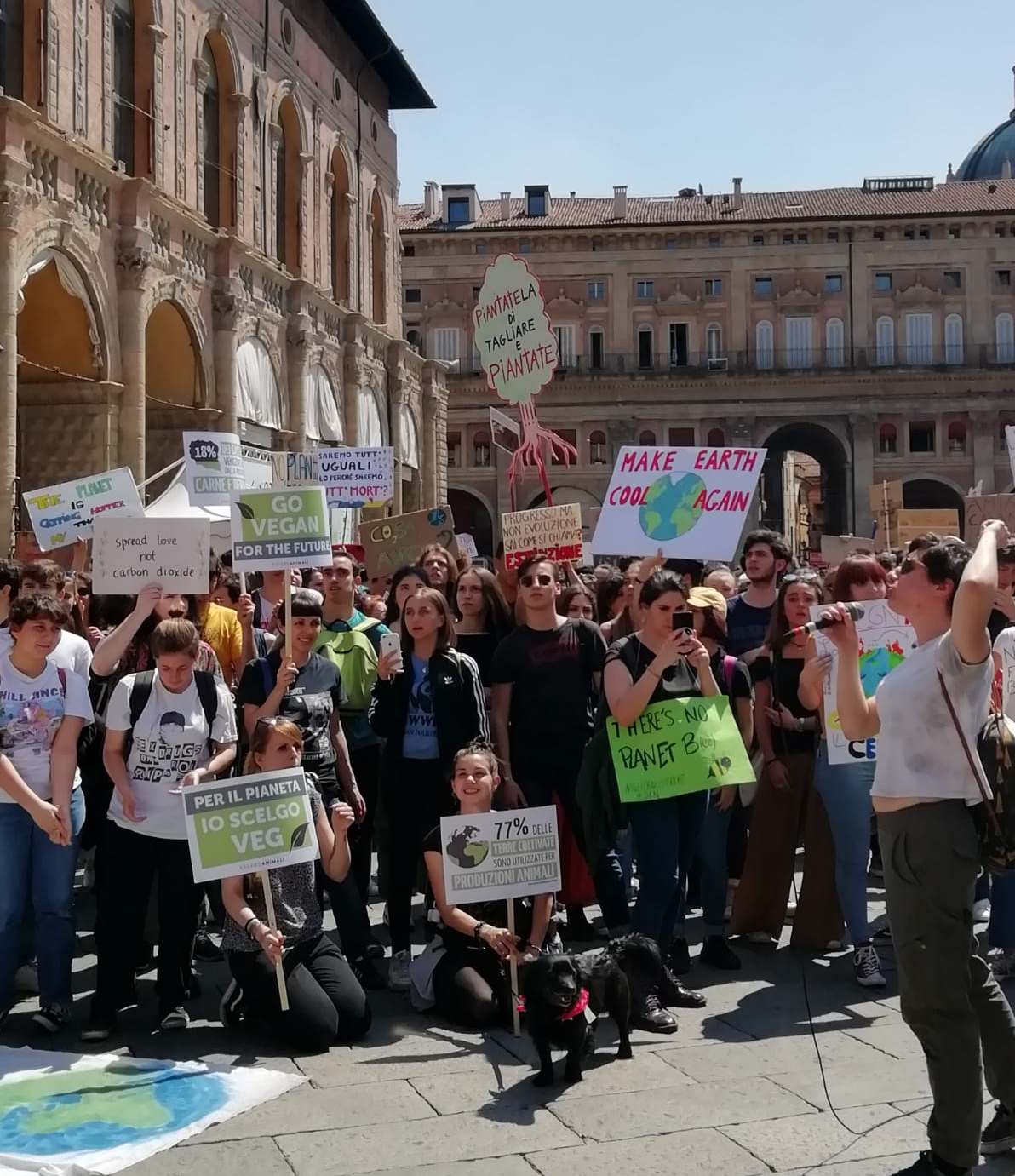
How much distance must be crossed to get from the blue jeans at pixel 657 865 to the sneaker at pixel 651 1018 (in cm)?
44

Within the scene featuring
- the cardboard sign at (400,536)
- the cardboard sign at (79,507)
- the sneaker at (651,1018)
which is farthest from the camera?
the cardboard sign at (400,536)

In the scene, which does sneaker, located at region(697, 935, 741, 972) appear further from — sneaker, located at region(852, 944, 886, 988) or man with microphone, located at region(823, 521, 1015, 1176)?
man with microphone, located at region(823, 521, 1015, 1176)

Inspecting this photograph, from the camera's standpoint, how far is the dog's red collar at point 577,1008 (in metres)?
4.91

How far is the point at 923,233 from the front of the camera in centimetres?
5572

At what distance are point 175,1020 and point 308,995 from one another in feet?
2.21

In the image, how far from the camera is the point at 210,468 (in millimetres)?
13312

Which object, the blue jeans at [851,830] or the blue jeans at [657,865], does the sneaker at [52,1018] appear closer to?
the blue jeans at [657,865]

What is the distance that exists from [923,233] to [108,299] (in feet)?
145

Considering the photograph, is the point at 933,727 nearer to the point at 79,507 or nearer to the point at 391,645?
the point at 391,645

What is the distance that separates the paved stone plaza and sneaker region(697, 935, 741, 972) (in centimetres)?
42

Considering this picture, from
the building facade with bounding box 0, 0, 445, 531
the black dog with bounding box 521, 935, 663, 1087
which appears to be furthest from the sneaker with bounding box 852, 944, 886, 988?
the building facade with bounding box 0, 0, 445, 531

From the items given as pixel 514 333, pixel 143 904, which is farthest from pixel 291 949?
pixel 514 333

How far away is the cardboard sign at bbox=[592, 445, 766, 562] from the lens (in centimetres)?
934

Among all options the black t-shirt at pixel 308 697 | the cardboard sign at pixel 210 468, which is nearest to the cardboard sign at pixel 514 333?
the cardboard sign at pixel 210 468
